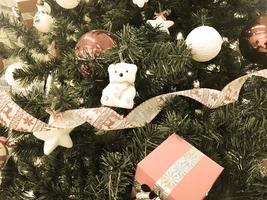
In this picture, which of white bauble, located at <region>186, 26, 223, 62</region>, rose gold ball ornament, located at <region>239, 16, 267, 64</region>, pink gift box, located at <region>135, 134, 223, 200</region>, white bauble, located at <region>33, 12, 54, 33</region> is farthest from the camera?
white bauble, located at <region>33, 12, 54, 33</region>

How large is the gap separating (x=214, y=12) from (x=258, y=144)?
38 centimetres

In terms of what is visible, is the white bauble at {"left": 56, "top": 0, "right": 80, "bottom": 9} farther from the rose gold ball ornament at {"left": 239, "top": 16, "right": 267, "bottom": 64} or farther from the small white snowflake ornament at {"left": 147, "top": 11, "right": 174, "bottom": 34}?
the rose gold ball ornament at {"left": 239, "top": 16, "right": 267, "bottom": 64}

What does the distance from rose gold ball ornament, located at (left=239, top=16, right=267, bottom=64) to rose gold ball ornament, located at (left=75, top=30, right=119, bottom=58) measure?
0.99ft

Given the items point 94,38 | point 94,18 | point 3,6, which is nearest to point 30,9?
point 94,18

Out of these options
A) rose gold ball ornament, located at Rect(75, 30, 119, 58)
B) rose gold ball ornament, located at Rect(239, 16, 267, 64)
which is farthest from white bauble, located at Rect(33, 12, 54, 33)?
rose gold ball ornament, located at Rect(239, 16, 267, 64)

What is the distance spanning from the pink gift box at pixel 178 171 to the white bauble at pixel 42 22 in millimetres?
486

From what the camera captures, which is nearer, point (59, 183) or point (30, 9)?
point (59, 183)

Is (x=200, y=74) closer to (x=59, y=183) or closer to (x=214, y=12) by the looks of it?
(x=214, y=12)

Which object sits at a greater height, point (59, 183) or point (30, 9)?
point (30, 9)

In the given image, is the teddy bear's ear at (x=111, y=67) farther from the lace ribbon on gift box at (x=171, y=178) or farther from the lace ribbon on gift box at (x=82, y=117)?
the lace ribbon on gift box at (x=171, y=178)

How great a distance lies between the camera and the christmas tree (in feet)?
2.17

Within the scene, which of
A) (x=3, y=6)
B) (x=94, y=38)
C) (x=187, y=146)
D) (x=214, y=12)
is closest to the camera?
A: (x=187, y=146)

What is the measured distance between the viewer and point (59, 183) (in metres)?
0.75

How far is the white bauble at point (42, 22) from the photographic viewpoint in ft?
2.99
